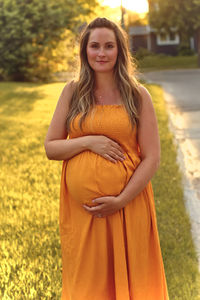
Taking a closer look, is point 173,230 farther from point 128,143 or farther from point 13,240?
point 128,143

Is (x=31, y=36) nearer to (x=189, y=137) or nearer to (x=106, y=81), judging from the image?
(x=189, y=137)

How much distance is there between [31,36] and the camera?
2322cm

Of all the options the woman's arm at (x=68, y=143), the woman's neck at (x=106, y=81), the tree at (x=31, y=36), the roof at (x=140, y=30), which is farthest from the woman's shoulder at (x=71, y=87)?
the roof at (x=140, y=30)

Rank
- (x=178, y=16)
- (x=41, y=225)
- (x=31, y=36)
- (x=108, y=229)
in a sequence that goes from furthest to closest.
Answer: (x=178, y=16), (x=31, y=36), (x=41, y=225), (x=108, y=229)

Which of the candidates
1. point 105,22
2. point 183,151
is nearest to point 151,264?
point 105,22

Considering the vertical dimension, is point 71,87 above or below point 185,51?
above

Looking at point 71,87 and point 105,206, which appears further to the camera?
point 71,87

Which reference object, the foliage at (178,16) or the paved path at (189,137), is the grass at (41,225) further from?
the foliage at (178,16)

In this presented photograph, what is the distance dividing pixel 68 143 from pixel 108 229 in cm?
48

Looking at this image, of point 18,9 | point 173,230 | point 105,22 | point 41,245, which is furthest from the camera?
point 18,9

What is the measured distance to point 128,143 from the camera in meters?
2.41

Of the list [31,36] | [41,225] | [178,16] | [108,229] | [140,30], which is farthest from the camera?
[140,30]

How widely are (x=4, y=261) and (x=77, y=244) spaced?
1.70 meters

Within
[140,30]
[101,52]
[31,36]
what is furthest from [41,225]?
[140,30]
